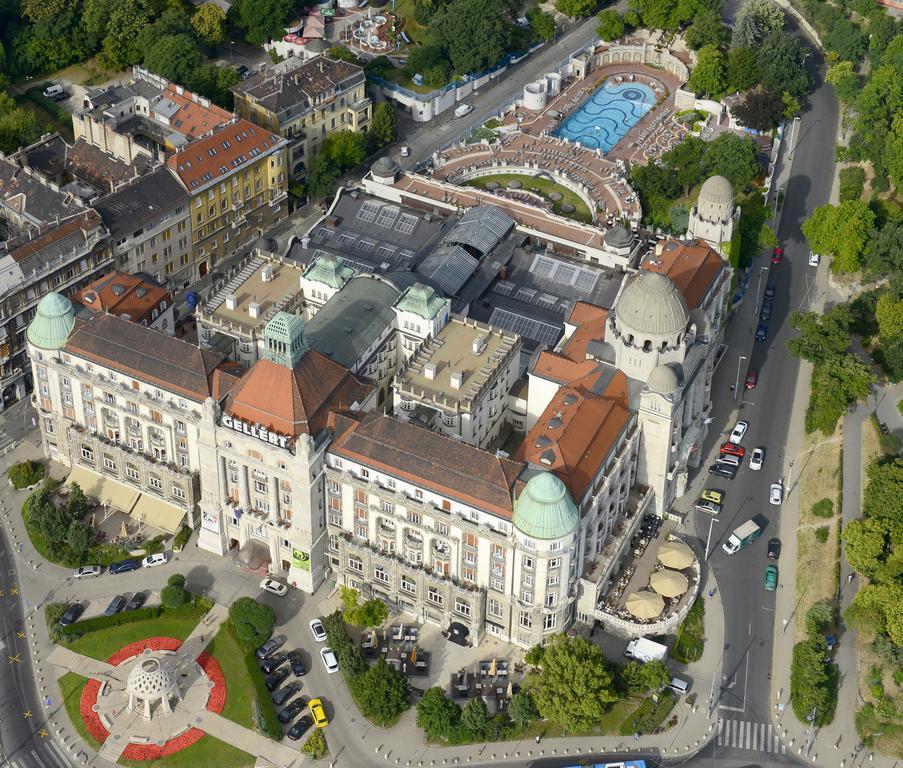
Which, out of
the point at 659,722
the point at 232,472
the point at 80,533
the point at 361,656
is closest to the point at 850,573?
the point at 659,722

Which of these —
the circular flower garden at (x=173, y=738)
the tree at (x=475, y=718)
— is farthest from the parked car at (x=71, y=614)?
the tree at (x=475, y=718)

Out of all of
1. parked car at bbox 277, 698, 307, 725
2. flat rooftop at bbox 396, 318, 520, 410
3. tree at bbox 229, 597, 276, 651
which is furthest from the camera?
flat rooftop at bbox 396, 318, 520, 410

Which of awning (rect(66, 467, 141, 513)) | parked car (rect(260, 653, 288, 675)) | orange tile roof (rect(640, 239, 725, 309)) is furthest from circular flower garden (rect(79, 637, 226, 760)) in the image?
orange tile roof (rect(640, 239, 725, 309))

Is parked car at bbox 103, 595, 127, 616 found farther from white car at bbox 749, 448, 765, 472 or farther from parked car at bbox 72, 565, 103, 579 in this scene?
white car at bbox 749, 448, 765, 472

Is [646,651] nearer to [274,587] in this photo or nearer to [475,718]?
[475,718]

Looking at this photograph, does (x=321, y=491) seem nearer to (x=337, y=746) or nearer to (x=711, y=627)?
(x=337, y=746)

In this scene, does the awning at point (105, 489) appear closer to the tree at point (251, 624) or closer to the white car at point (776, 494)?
the tree at point (251, 624)

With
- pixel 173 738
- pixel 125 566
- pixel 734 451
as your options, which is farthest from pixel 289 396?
pixel 734 451
